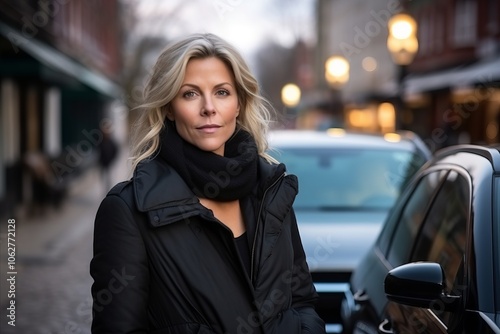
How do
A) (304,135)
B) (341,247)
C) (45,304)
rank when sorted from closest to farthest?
(341,247) → (304,135) → (45,304)

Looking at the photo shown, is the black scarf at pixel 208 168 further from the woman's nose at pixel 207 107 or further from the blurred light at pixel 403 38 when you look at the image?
the blurred light at pixel 403 38

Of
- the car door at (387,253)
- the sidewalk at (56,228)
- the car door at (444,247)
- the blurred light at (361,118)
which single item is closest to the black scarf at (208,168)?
the car door at (444,247)

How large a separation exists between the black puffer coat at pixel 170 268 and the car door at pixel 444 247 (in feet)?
2.14

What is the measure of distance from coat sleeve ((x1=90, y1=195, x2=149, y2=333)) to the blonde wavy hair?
10.5 inches

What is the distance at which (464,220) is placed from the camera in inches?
122

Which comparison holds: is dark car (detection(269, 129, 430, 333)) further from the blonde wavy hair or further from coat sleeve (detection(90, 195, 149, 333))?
coat sleeve (detection(90, 195, 149, 333))

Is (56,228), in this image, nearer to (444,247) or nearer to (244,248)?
(444,247)

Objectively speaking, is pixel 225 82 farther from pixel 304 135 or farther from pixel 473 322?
pixel 304 135

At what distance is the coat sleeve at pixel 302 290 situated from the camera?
9.01 ft

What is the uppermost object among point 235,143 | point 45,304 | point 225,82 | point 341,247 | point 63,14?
point 63,14

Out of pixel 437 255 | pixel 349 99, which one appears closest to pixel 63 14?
pixel 349 99

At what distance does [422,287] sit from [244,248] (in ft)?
2.22

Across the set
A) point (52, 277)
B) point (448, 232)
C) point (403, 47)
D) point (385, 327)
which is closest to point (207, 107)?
point (448, 232)

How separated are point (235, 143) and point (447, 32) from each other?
33.5 m
